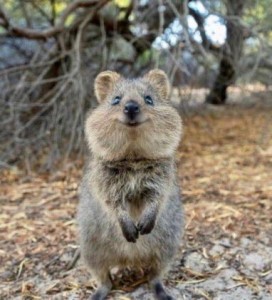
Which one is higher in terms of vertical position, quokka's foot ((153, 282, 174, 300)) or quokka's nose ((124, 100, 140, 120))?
quokka's nose ((124, 100, 140, 120))

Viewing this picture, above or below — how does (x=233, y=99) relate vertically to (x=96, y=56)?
below

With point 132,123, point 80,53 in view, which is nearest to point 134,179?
point 132,123

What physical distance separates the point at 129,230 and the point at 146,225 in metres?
0.11

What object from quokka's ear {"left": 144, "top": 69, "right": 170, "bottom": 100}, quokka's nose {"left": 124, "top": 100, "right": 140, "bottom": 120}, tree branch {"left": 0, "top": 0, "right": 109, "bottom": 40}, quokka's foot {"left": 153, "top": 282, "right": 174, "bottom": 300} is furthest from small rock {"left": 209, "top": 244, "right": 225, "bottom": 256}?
tree branch {"left": 0, "top": 0, "right": 109, "bottom": 40}

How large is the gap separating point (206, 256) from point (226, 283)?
1.36ft

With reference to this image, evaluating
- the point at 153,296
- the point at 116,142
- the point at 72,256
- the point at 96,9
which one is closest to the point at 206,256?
the point at 153,296

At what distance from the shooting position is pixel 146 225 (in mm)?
3441

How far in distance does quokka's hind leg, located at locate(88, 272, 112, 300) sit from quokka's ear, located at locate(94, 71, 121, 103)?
3.91 ft

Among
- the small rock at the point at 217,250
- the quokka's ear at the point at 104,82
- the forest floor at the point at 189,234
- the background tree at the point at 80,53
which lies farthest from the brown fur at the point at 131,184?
the background tree at the point at 80,53

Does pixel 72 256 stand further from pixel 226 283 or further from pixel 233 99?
pixel 233 99

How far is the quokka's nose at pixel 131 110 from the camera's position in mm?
3213

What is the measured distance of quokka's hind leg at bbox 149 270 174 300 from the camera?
3637mm

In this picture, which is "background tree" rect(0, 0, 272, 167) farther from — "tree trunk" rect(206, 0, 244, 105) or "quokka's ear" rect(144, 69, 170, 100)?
"quokka's ear" rect(144, 69, 170, 100)

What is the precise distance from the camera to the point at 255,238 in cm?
448
